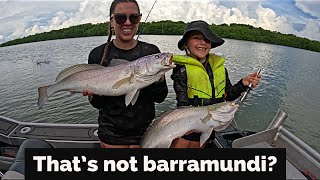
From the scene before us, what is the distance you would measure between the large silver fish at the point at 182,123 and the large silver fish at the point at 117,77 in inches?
12.1

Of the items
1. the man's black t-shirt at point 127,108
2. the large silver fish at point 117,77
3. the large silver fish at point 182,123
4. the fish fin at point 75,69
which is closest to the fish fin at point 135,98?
the large silver fish at point 117,77

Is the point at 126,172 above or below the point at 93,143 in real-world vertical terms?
above

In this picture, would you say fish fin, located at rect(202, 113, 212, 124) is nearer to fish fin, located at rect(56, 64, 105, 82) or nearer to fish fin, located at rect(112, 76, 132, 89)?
fish fin, located at rect(112, 76, 132, 89)

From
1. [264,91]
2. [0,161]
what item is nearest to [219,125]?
[0,161]

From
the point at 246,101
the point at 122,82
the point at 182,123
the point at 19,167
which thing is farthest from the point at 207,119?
the point at 246,101

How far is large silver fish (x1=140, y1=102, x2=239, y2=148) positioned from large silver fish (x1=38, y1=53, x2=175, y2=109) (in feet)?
1.01

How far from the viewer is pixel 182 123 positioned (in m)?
2.40

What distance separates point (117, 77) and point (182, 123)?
26.0 inches

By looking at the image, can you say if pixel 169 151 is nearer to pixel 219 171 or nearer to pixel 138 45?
pixel 219 171

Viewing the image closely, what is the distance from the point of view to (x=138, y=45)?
253 centimetres

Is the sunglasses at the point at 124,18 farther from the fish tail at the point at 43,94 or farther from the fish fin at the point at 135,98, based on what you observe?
the fish tail at the point at 43,94

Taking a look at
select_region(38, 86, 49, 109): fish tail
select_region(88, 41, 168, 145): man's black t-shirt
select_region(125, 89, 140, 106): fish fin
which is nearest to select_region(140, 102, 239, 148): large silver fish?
select_region(88, 41, 168, 145): man's black t-shirt

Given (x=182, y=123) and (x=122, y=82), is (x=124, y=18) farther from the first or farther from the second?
(x=182, y=123)

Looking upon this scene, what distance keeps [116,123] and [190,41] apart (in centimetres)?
107
